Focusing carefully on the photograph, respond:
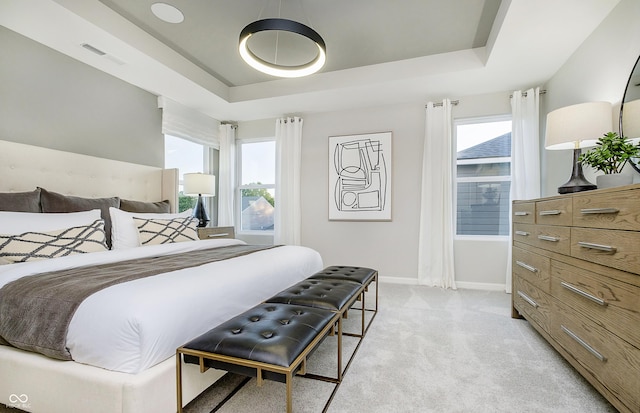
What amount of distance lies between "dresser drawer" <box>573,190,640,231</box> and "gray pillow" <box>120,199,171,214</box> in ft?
11.3

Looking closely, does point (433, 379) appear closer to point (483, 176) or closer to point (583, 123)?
point (583, 123)

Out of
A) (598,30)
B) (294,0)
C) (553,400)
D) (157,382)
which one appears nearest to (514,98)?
(598,30)

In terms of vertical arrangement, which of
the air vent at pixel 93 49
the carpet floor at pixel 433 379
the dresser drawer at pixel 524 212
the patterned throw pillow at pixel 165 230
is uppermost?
the air vent at pixel 93 49

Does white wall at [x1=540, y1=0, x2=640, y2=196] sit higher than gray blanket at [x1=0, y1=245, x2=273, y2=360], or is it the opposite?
white wall at [x1=540, y1=0, x2=640, y2=196]

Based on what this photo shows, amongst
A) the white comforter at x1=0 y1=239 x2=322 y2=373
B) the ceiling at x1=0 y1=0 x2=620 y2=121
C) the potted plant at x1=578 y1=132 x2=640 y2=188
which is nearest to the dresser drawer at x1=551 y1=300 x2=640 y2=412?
the potted plant at x1=578 y1=132 x2=640 y2=188

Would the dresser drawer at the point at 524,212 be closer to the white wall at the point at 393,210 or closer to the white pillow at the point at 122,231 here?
the white wall at the point at 393,210

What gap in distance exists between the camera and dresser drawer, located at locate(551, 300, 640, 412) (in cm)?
125

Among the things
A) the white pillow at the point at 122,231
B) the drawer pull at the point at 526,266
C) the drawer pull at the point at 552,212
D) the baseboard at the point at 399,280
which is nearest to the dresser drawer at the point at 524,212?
the drawer pull at the point at 552,212

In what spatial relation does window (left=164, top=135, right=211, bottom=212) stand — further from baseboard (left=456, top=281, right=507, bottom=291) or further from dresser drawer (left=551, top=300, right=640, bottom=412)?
dresser drawer (left=551, top=300, right=640, bottom=412)

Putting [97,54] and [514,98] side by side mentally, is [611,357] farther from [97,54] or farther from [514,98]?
[97,54]

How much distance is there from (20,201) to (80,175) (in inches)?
30.8

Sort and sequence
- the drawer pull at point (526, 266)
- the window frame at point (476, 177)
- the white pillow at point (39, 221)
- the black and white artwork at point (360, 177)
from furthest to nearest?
the black and white artwork at point (360, 177)
the window frame at point (476, 177)
the drawer pull at point (526, 266)
the white pillow at point (39, 221)

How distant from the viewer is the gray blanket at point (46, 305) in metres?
1.25

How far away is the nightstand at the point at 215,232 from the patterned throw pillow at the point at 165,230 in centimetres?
71
